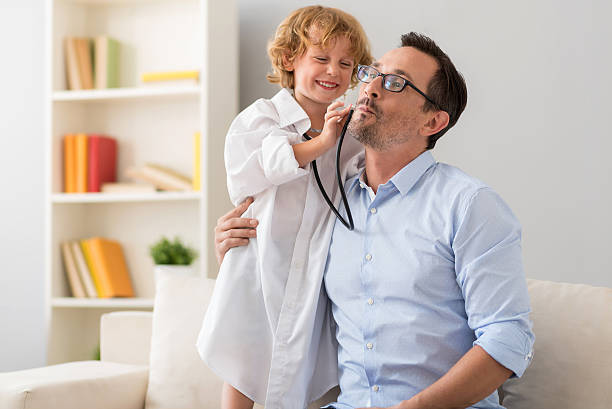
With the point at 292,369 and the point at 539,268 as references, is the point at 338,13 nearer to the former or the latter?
the point at 292,369

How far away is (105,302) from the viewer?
3344 millimetres

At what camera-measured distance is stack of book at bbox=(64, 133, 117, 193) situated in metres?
3.44

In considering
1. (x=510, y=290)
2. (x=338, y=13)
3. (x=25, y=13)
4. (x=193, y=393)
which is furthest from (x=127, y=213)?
(x=510, y=290)

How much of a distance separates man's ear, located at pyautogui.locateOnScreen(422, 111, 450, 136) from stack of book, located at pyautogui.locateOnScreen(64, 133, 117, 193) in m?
2.20

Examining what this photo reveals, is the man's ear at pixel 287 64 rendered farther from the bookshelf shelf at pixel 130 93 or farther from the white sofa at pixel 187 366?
the bookshelf shelf at pixel 130 93

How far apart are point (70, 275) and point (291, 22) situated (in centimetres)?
203

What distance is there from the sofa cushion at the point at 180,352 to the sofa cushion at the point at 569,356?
34.6 inches

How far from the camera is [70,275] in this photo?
343cm

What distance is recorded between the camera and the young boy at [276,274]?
1.67m

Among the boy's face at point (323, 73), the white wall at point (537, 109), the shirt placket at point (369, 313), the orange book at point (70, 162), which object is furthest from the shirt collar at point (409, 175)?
the orange book at point (70, 162)

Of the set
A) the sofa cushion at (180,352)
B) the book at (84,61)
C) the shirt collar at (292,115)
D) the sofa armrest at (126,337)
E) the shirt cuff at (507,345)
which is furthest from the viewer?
the book at (84,61)

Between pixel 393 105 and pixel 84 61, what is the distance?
231cm

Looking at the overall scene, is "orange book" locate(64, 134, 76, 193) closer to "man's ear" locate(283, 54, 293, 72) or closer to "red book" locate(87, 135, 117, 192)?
"red book" locate(87, 135, 117, 192)

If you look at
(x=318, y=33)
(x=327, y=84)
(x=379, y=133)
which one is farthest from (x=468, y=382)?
(x=318, y=33)
